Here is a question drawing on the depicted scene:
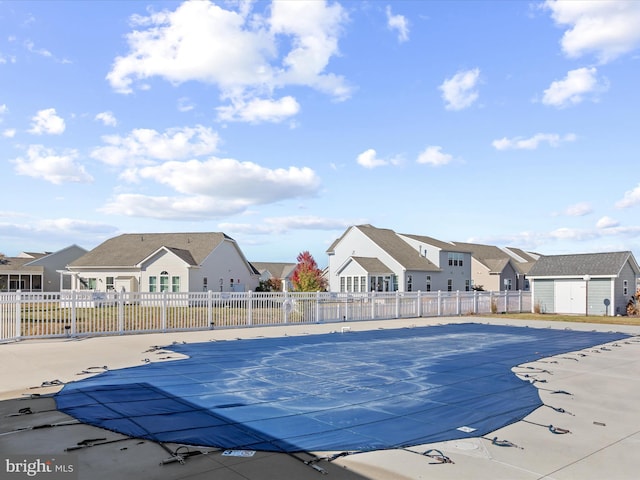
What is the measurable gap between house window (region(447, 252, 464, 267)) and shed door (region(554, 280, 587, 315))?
527 inches

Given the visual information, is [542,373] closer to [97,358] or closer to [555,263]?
[97,358]

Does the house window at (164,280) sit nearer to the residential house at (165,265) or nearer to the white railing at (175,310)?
the residential house at (165,265)

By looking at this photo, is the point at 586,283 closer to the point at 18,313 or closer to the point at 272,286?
the point at 272,286

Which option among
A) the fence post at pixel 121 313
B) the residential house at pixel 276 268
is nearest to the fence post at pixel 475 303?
the fence post at pixel 121 313

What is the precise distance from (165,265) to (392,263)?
1751 cm

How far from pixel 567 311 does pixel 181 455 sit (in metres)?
30.7

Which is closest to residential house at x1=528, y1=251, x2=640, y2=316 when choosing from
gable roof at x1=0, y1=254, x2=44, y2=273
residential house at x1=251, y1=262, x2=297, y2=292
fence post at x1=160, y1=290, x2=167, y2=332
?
fence post at x1=160, y1=290, x2=167, y2=332

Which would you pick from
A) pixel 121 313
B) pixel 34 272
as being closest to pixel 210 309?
pixel 121 313

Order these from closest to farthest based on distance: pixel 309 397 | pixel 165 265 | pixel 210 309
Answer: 1. pixel 309 397
2. pixel 210 309
3. pixel 165 265

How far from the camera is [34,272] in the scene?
47031 mm

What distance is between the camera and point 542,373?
998 centimetres

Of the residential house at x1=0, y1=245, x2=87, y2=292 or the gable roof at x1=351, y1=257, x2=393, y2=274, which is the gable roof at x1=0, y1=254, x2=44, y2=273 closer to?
the residential house at x1=0, y1=245, x2=87, y2=292

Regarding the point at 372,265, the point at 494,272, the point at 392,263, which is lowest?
the point at 494,272

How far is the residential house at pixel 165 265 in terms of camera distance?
108 feet
